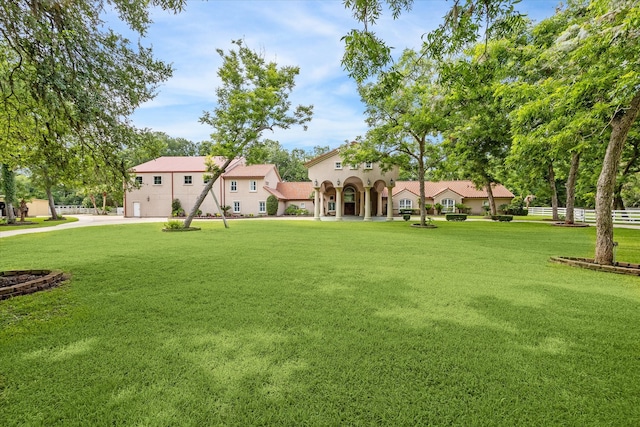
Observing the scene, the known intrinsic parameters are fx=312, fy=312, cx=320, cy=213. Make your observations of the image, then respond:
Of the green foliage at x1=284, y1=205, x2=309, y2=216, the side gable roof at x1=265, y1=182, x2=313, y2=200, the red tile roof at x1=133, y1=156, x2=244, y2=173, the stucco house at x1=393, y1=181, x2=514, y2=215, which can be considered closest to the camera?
Answer: the red tile roof at x1=133, y1=156, x2=244, y2=173

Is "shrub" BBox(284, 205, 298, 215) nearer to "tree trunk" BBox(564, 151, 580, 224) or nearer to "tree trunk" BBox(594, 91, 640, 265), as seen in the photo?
"tree trunk" BBox(564, 151, 580, 224)

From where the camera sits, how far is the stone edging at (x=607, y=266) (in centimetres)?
722

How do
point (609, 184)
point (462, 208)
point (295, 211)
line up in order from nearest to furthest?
1. point (609, 184)
2. point (295, 211)
3. point (462, 208)

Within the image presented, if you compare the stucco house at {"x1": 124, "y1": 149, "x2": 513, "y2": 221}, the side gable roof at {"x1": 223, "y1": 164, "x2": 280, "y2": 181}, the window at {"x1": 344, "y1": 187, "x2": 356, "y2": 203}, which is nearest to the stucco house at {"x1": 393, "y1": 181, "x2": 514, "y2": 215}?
the stucco house at {"x1": 124, "y1": 149, "x2": 513, "y2": 221}

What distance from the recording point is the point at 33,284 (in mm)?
5828

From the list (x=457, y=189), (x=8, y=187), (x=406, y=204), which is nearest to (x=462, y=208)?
(x=457, y=189)

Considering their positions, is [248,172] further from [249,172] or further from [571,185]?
[571,185]

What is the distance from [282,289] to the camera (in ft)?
19.0

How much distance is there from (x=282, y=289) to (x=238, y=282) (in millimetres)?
1078

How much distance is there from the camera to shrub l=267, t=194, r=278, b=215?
3712cm

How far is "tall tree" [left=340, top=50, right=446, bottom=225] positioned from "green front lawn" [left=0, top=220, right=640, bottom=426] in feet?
49.7

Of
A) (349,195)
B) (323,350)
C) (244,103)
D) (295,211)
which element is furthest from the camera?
(295,211)

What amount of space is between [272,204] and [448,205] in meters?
24.1

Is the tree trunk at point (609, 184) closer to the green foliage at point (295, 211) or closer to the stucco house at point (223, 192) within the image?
the stucco house at point (223, 192)
